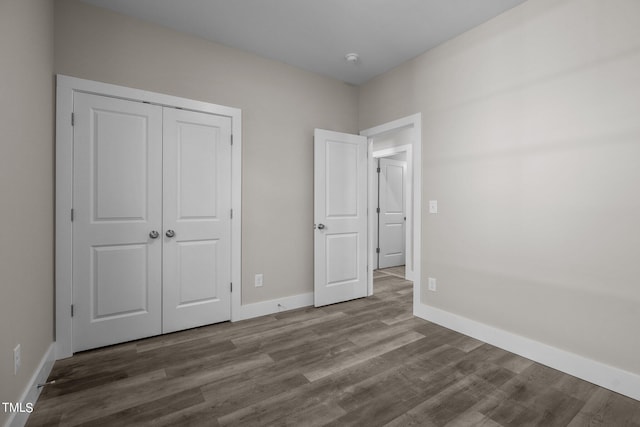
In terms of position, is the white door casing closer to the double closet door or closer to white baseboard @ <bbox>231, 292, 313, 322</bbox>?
white baseboard @ <bbox>231, 292, 313, 322</bbox>

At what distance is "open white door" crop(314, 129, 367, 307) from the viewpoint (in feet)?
11.2

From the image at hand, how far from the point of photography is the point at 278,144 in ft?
10.7

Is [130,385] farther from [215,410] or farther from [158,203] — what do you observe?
[158,203]

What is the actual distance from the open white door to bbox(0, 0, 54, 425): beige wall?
2.26 metres

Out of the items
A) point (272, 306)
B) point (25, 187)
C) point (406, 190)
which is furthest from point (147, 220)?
point (406, 190)

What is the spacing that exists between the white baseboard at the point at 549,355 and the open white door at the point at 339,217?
3.45ft

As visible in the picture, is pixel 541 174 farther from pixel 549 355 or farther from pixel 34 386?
pixel 34 386

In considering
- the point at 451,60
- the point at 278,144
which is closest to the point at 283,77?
the point at 278,144

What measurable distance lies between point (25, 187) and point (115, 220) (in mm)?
801

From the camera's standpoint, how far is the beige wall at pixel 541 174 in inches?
73.4

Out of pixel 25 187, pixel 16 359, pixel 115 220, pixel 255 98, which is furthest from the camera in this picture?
pixel 255 98

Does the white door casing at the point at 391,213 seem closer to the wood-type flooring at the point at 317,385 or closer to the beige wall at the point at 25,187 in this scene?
the wood-type flooring at the point at 317,385

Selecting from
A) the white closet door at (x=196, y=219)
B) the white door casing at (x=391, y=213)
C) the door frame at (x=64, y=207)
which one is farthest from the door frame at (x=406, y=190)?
the door frame at (x=64, y=207)

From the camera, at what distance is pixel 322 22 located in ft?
8.41
